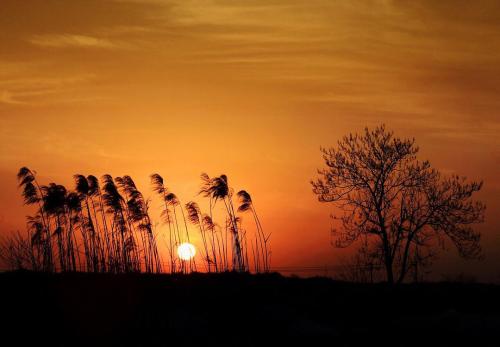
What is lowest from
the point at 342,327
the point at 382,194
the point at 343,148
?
the point at 342,327

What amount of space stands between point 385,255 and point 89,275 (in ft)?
46.0

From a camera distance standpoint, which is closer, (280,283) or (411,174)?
(280,283)

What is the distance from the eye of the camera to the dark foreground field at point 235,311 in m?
12.6

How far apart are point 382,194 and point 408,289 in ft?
33.9

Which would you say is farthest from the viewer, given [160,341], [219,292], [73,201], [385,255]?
[385,255]

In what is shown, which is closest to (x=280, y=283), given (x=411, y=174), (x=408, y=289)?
(x=408, y=289)

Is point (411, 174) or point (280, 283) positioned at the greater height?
point (411, 174)

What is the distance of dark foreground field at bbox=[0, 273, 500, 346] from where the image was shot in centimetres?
1257

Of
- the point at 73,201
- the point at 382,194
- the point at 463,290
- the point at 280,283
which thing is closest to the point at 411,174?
the point at 382,194

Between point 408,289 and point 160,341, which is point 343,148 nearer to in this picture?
point 408,289

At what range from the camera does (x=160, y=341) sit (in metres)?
12.5

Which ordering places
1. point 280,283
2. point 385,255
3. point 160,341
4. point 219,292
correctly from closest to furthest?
point 160,341 < point 219,292 < point 280,283 < point 385,255

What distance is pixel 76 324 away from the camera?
13.3 metres

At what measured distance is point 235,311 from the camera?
1429 cm
